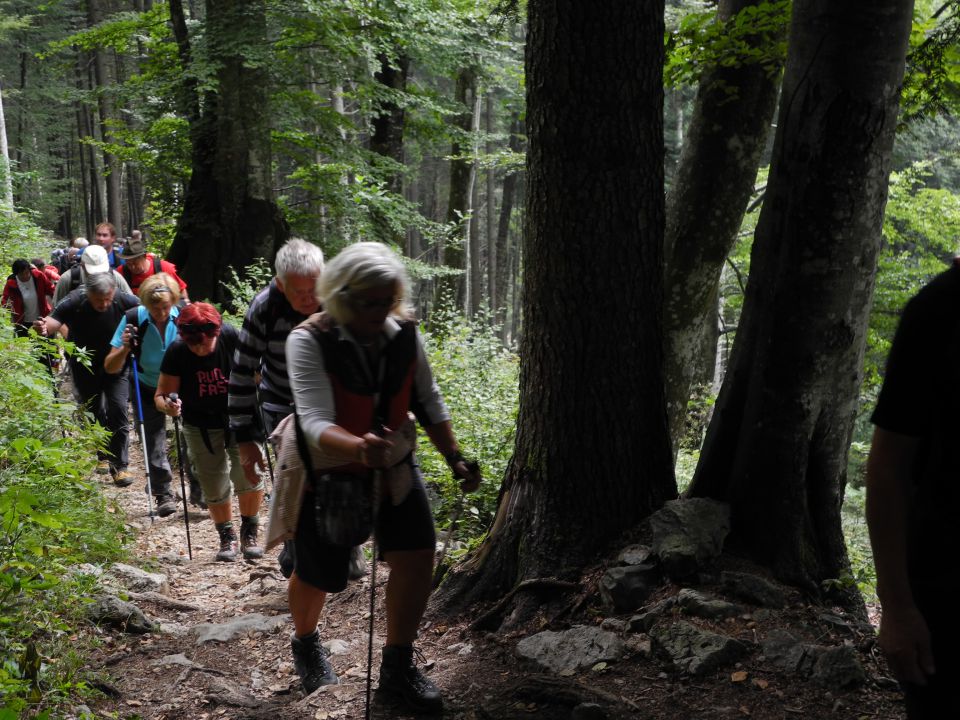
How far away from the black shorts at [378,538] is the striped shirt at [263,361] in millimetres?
1481

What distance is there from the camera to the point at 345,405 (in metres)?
3.48

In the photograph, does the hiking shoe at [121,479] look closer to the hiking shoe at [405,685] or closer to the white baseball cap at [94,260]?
the white baseball cap at [94,260]

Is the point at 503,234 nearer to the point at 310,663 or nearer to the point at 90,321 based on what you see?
the point at 90,321

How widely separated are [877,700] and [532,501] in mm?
1950

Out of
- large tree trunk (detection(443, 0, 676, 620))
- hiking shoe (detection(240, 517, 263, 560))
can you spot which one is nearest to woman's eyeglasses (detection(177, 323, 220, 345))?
hiking shoe (detection(240, 517, 263, 560))

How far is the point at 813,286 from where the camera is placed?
4.22m

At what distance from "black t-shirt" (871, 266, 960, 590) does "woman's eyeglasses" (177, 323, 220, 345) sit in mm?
5358

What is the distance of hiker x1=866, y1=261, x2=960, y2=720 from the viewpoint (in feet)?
6.50

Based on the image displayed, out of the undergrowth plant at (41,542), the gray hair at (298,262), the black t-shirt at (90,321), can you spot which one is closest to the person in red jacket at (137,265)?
→ the black t-shirt at (90,321)

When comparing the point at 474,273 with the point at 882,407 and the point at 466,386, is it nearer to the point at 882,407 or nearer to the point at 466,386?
the point at 466,386

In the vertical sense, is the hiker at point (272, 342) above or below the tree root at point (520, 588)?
above

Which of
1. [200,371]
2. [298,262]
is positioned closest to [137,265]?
[200,371]

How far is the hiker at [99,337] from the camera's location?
8.55 m

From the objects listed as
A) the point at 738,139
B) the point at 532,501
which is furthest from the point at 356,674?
the point at 738,139
